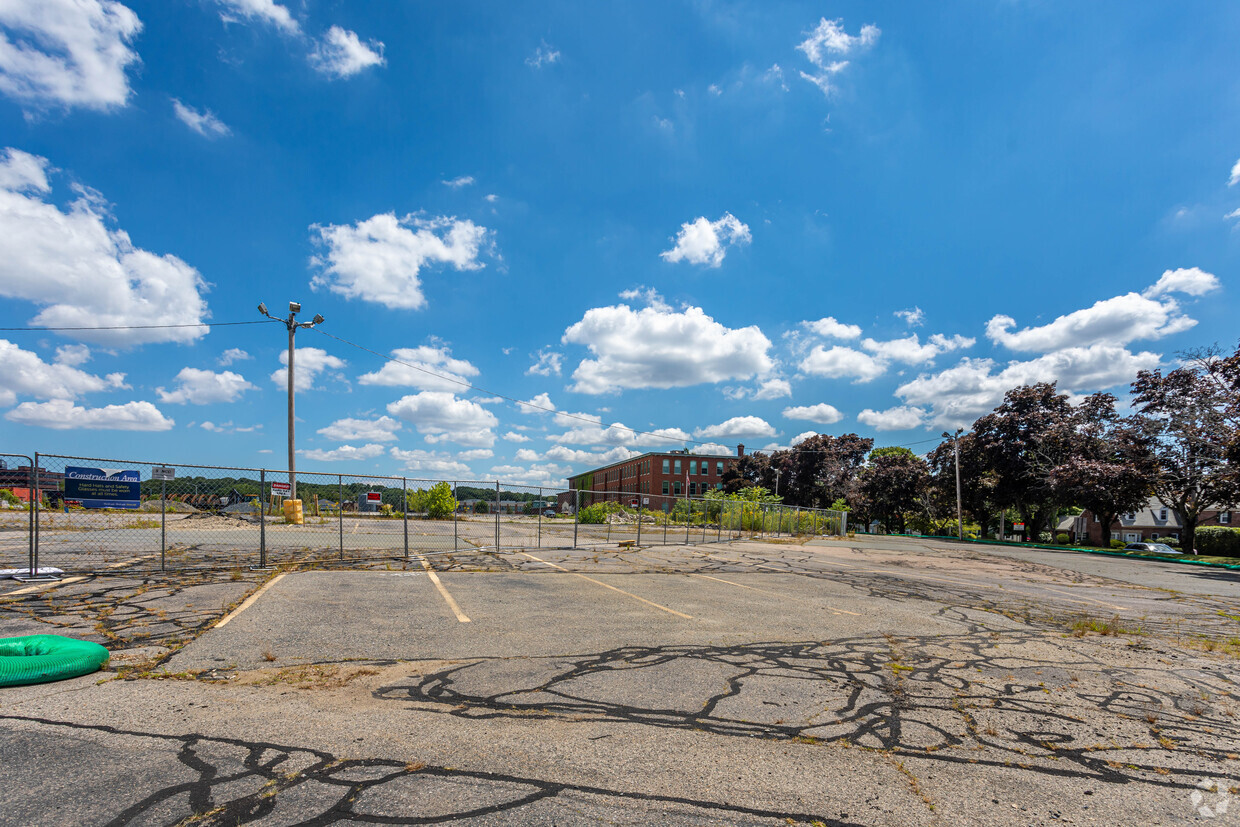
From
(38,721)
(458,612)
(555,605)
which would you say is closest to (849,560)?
(555,605)

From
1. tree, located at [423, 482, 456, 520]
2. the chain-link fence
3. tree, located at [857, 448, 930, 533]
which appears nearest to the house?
tree, located at [857, 448, 930, 533]

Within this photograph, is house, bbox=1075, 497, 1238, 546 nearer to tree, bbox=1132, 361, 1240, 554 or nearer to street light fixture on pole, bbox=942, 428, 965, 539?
street light fixture on pole, bbox=942, 428, 965, 539

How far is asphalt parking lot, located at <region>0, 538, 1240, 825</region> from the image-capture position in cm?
328

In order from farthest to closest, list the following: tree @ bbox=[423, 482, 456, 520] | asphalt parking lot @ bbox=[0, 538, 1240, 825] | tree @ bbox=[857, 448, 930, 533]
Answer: tree @ bbox=[857, 448, 930, 533], tree @ bbox=[423, 482, 456, 520], asphalt parking lot @ bbox=[0, 538, 1240, 825]

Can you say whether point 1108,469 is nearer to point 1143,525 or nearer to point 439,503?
point 439,503

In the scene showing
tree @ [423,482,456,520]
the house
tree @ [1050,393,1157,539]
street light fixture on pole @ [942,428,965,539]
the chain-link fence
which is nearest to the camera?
the chain-link fence

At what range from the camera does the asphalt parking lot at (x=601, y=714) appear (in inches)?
129

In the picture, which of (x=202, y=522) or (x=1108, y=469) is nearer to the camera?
(x=202, y=522)

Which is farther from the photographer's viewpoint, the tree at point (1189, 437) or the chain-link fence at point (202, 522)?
the tree at point (1189, 437)

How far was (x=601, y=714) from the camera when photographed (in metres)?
4.65

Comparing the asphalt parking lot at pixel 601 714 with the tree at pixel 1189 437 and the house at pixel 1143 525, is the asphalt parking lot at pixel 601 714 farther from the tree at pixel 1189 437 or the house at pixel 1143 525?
the house at pixel 1143 525

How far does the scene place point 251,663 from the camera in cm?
580

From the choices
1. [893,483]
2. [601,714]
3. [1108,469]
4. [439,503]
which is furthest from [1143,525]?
[601,714]

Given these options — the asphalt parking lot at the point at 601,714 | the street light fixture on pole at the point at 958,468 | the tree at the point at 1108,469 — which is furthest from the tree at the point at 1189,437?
the asphalt parking lot at the point at 601,714
